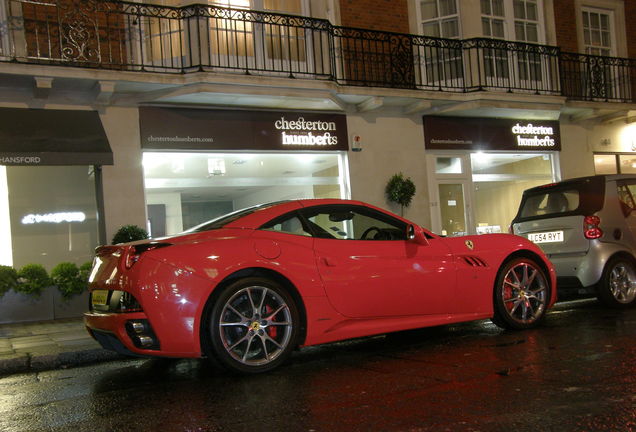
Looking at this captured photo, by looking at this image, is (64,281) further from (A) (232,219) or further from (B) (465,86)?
(B) (465,86)

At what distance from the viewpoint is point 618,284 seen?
7.99m

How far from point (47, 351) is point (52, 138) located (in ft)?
15.2

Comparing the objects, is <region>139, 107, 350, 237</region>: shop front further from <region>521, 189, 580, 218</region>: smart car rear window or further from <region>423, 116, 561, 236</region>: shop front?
<region>521, 189, 580, 218</region>: smart car rear window

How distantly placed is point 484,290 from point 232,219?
264cm

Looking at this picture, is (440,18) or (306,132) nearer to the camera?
(306,132)

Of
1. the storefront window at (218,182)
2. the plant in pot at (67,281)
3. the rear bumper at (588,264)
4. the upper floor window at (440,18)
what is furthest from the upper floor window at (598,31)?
the plant in pot at (67,281)

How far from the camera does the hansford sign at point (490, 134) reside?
14398 mm

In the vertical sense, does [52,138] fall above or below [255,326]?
above

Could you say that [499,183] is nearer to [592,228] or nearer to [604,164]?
[604,164]

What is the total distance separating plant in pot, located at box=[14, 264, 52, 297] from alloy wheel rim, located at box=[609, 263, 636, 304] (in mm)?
8378

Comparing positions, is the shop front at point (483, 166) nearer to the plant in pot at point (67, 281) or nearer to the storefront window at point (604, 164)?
the storefront window at point (604, 164)

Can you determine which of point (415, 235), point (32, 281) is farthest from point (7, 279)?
point (415, 235)

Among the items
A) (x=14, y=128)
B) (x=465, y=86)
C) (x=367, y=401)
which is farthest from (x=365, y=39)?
(x=367, y=401)

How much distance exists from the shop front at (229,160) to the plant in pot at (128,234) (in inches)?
29.5
